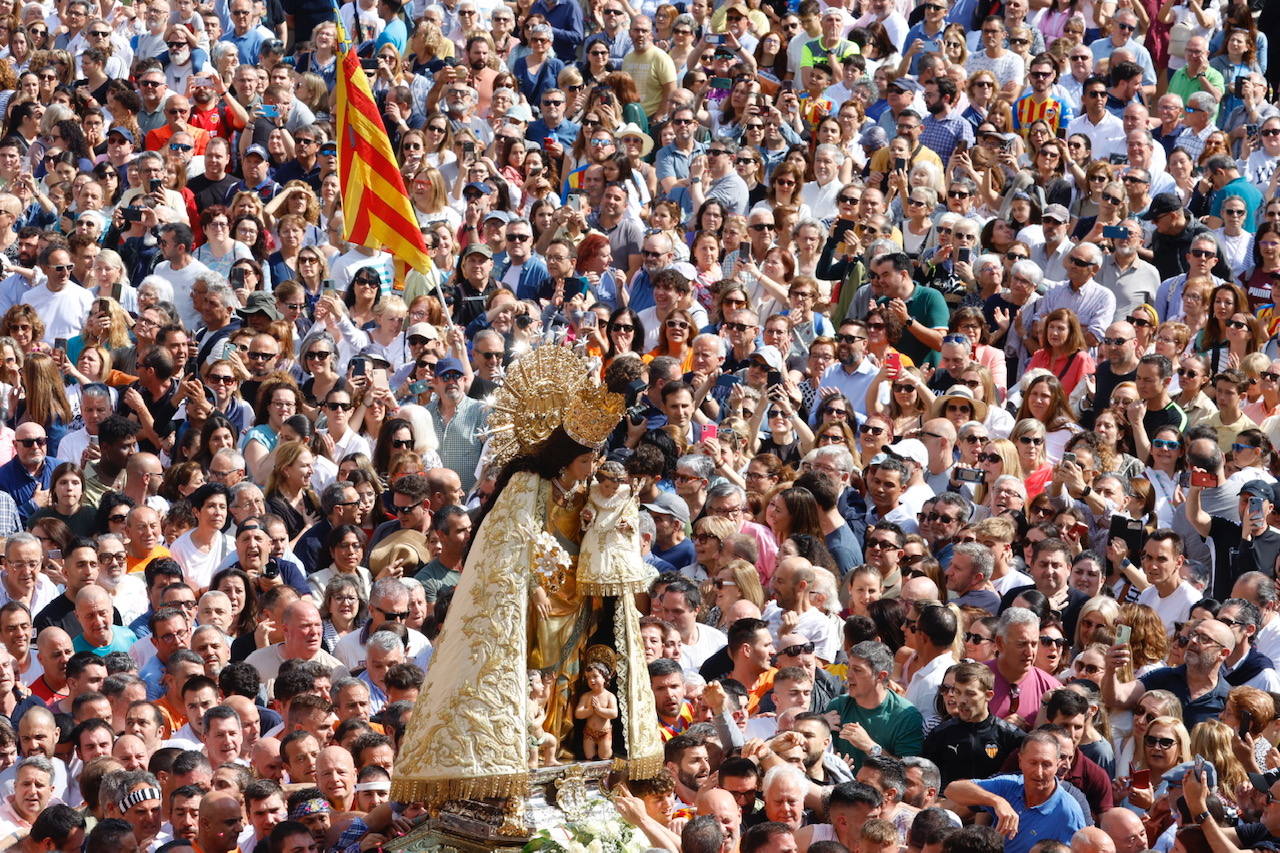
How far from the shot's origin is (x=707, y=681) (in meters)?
13.3

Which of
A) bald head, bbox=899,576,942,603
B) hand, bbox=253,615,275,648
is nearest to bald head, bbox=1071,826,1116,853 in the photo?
bald head, bbox=899,576,942,603

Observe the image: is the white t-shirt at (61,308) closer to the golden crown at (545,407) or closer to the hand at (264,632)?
the hand at (264,632)

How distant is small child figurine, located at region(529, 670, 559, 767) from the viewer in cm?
934

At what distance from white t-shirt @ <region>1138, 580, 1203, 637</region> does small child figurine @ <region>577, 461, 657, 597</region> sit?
5493mm

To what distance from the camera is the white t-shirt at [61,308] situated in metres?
18.0

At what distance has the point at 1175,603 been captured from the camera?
14352 millimetres

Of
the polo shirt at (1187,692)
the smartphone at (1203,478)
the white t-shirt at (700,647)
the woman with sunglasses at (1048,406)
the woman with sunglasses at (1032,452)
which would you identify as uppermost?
the woman with sunglasses at (1048,406)

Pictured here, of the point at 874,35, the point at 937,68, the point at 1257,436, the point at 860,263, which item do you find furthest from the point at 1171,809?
the point at 874,35

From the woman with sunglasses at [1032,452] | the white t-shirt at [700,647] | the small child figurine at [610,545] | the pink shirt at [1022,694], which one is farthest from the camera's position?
the woman with sunglasses at [1032,452]

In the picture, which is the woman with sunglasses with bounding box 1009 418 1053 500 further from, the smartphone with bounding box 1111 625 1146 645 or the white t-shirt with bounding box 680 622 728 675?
the white t-shirt with bounding box 680 622 728 675

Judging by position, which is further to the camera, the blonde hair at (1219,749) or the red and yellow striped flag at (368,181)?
the red and yellow striped flag at (368,181)

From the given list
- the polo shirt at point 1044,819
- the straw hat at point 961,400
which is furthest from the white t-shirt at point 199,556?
the polo shirt at point 1044,819

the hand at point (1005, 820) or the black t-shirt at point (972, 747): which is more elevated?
the black t-shirt at point (972, 747)

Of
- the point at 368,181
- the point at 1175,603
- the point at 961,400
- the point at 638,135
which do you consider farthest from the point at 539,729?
the point at 638,135
